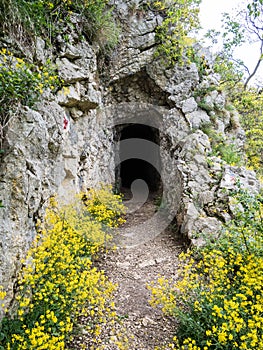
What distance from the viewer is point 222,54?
10406 millimetres

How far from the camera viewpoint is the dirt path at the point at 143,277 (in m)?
2.96

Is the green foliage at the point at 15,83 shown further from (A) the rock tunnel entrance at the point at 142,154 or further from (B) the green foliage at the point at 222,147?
(A) the rock tunnel entrance at the point at 142,154

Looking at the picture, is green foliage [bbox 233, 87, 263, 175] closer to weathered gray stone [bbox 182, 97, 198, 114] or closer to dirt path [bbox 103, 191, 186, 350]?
weathered gray stone [bbox 182, 97, 198, 114]

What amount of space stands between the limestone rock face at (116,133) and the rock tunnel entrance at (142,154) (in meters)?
0.50

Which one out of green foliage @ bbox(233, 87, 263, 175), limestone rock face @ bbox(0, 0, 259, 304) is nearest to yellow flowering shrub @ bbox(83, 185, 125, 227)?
limestone rock face @ bbox(0, 0, 259, 304)

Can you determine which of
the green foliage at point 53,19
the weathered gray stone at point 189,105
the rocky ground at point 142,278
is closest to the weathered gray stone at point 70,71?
the green foliage at point 53,19

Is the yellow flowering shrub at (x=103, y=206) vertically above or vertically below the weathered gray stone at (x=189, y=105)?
below

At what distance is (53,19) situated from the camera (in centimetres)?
430

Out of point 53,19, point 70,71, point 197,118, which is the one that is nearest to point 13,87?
point 70,71

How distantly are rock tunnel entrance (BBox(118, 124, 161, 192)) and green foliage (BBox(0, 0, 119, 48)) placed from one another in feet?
12.7

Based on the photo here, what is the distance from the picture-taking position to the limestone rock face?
2.78 m

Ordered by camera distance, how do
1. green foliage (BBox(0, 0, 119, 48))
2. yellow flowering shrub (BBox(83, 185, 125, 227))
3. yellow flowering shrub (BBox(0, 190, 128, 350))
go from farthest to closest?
yellow flowering shrub (BBox(83, 185, 125, 227)) → green foliage (BBox(0, 0, 119, 48)) → yellow flowering shrub (BBox(0, 190, 128, 350))

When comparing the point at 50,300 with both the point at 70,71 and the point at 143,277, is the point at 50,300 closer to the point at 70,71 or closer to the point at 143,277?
the point at 143,277

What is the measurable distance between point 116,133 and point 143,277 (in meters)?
5.95
